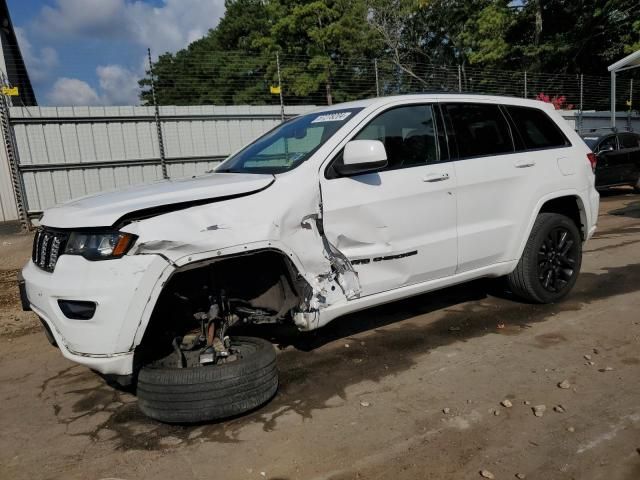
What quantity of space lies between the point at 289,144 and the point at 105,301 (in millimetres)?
1810

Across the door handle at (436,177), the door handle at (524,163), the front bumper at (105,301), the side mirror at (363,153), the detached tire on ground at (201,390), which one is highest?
the side mirror at (363,153)

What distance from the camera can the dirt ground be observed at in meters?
2.67

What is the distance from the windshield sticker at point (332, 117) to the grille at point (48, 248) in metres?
1.97

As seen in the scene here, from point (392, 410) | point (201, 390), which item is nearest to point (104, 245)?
point (201, 390)

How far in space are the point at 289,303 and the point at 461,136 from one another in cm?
197

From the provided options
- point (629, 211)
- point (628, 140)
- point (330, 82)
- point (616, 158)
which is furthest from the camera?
point (330, 82)

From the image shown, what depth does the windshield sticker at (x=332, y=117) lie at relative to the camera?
382 centimetres

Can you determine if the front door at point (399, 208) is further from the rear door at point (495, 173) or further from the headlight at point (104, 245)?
the headlight at point (104, 245)

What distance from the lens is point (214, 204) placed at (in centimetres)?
297

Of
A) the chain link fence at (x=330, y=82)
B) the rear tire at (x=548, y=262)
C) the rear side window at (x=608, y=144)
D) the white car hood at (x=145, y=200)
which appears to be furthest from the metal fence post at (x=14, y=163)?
the rear side window at (x=608, y=144)

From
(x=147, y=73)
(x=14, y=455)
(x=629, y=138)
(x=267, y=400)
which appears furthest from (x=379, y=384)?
(x=629, y=138)

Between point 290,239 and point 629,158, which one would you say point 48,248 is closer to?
point 290,239

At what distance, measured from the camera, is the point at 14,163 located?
10.6 meters

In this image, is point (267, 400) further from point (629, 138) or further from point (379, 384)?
point (629, 138)
